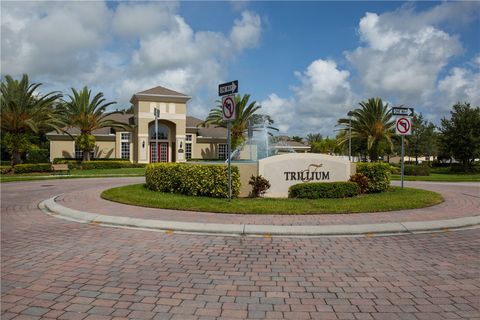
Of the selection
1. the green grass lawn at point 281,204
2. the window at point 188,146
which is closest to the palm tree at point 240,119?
the window at point 188,146

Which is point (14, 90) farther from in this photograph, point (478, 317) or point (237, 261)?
point (478, 317)

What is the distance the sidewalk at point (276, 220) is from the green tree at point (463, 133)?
111ft

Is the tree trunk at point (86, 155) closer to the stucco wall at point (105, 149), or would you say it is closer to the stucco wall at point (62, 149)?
the stucco wall at point (105, 149)

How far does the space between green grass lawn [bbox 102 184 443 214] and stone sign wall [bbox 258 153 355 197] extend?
1.61 m

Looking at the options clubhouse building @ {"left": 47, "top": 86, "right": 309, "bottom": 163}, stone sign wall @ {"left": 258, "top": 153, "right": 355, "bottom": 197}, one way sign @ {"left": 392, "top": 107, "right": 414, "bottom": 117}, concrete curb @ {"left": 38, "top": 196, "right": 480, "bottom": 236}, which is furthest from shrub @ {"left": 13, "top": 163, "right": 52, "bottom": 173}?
one way sign @ {"left": 392, "top": 107, "right": 414, "bottom": 117}

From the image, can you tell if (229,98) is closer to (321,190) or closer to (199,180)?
(199,180)

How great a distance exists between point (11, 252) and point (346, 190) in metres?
10.4

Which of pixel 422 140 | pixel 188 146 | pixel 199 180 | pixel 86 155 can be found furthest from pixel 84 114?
pixel 422 140

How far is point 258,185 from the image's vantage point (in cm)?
1324

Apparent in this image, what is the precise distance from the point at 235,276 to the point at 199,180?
25.9ft

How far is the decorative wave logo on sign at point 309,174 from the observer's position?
13742mm

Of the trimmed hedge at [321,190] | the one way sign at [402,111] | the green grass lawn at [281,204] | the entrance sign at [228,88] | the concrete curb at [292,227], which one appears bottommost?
the concrete curb at [292,227]

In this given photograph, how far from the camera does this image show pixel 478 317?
4.00 metres

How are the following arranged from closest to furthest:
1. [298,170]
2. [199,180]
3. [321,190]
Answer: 1. [321,190]
2. [199,180]
3. [298,170]
